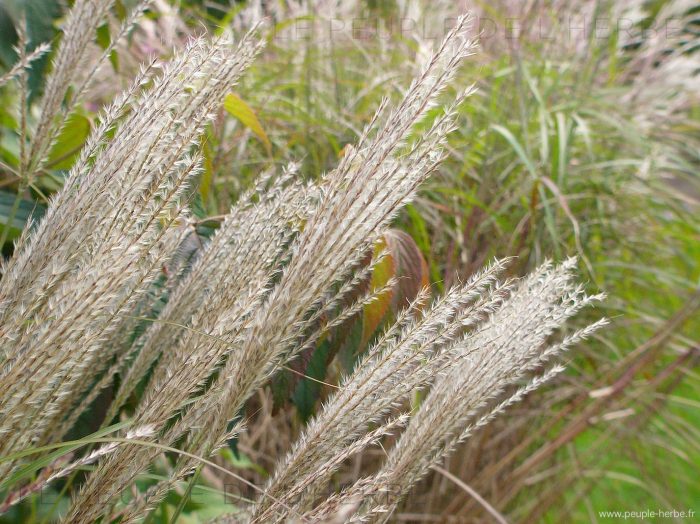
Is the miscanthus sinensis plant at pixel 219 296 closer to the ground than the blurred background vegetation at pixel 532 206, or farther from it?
farther from it

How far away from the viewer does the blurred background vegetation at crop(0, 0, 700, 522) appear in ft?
5.53

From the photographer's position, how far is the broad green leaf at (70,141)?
1154mm

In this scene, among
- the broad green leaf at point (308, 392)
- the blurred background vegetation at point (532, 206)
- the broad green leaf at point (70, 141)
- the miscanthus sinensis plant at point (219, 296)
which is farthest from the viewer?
the blurred background vegetation at point (532, 206)

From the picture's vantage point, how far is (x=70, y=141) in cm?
122

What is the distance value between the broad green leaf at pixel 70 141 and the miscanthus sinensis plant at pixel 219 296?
1.17ft

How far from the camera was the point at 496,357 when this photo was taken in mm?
781

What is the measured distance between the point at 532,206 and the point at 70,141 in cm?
87

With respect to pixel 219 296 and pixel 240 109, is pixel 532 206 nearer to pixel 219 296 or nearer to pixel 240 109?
pixel 240 109

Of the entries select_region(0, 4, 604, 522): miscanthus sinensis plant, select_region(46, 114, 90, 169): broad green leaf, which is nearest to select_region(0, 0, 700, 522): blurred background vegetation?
select_region(46, 114, 90, 169): broad green leaf

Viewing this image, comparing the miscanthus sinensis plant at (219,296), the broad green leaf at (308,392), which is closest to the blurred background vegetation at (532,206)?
the broad green leaf at (308,392)

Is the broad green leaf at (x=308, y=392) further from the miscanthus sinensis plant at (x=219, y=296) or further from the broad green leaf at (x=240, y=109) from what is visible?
the broad green leaf at (x=240, y=109)

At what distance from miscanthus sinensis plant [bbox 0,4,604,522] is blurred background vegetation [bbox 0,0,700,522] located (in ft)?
1.90

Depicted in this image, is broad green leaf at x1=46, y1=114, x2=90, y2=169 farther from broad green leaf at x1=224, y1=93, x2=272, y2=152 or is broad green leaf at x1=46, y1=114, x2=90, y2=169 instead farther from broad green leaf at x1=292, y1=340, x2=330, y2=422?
broad green leaf at x1=292, y1=340, x2=330, y2=422

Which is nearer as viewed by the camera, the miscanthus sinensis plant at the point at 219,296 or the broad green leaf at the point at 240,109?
the miscanthus sinensis plant at the point at 219,296
